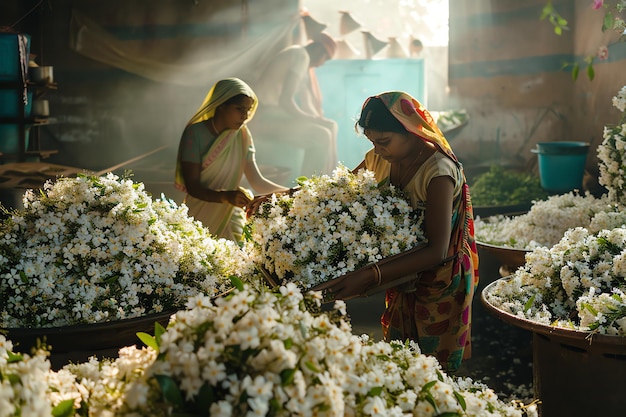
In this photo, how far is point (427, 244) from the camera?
3682 millimetres

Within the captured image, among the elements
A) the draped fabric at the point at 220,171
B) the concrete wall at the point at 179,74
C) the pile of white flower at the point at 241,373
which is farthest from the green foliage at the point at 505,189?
the pile of white flower at the point at 241,373

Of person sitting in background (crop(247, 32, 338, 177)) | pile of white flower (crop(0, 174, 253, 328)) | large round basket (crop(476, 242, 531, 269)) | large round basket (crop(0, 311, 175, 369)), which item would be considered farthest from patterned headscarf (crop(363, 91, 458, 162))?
person sitting in background (crop(247, 32, 338, 177))

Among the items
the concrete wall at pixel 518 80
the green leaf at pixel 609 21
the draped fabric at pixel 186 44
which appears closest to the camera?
the green leaf at pixel 609 21

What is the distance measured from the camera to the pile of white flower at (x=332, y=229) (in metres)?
3.52

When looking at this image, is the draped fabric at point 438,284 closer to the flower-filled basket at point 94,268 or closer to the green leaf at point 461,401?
the flower-filled basket at point 94,268

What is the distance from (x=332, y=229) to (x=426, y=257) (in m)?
0.49

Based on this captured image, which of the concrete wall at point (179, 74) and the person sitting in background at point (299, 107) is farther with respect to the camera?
the person sitting in background at point (299, 107)

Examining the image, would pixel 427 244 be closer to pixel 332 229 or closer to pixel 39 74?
pixel 332 229

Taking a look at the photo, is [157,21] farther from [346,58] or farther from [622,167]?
[622,167]

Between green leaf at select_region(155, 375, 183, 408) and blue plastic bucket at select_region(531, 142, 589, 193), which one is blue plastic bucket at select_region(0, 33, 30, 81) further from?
green leaf at select_region(155, 375, 183, 408)

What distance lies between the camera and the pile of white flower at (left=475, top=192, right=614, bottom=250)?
628cm

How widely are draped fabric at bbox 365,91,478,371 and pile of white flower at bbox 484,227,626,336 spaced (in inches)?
12.7

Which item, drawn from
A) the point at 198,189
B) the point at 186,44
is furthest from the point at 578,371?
the point at 186,44

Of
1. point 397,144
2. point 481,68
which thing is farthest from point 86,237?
point 481,68
